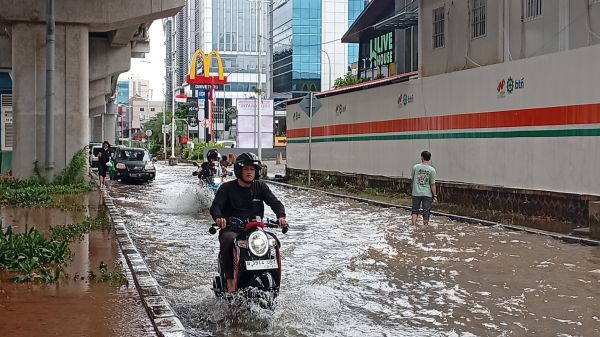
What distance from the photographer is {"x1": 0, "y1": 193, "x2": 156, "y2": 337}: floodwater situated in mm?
6234

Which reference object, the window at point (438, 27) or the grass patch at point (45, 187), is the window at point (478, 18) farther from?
the grass patch at point (45, 187)

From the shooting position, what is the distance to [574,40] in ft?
55.4

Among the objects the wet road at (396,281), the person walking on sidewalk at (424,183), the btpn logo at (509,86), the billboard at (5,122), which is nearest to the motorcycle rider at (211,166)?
the wet road at (396,281)

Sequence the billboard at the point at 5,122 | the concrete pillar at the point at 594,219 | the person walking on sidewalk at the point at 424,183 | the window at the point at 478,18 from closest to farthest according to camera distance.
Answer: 1. the concrete pillar at the point at 594,219
2. the person walking on sidewalk at the point at 424,183
3. the window at the point at 478,18
4. the billboard at the point at 5,122

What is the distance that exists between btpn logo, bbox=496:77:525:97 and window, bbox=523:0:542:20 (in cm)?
233

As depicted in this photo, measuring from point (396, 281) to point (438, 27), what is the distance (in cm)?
1414

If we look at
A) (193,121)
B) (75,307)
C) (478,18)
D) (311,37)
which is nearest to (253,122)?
(478,18)

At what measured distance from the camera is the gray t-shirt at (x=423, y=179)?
14492 millimetres

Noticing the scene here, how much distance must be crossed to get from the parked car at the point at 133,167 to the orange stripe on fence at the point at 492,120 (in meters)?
9.94

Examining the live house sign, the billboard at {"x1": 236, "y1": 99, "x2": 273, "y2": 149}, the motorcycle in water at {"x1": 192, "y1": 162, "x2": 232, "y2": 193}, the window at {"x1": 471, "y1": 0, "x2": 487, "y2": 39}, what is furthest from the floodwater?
the billboard at {"x1": 236, "y1": 99, "x2": 273, "y2": 149}

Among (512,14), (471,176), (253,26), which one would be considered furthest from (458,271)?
(253,26)

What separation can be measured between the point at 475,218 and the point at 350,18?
3842 inches

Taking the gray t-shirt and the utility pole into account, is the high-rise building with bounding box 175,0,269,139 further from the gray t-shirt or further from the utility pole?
the gray t-shirt

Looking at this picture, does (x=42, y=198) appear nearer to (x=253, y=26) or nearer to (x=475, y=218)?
(x=475, y=218)
